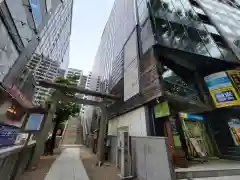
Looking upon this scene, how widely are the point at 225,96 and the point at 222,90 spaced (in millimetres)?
476

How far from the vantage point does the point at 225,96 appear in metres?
7.13

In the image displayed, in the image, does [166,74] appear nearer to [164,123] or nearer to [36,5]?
[164,123]

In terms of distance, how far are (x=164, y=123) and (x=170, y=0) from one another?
9833mm

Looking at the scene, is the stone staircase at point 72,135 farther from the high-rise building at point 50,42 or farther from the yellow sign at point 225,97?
the yellow sign at point 225,97

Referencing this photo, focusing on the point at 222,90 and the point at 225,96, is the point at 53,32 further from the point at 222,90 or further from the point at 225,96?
Result: the point at 225,96

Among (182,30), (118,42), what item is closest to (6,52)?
(118,42)

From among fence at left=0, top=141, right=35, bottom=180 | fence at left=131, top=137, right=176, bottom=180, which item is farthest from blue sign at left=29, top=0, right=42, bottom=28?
fence at left=131, top=137, right=176, bottom=180

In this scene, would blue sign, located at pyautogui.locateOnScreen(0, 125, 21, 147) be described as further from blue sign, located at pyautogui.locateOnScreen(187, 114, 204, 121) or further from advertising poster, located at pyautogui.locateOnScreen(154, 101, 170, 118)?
blue sign, located at pyautogui.locateOnScreen(187, 114, 204, 121)

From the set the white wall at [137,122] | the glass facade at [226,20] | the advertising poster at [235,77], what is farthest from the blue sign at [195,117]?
the glass facade at [226,20]

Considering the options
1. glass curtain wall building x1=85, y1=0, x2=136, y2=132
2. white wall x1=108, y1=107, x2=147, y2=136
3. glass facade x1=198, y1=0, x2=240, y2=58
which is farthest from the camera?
glass curtain wall building x1=85, y1=0, x2=136, y2=132

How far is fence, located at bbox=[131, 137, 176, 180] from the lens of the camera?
3.36 m

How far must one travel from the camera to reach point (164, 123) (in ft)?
19.0

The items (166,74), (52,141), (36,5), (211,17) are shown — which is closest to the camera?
(36,5)

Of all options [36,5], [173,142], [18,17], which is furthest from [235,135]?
[36,5]
